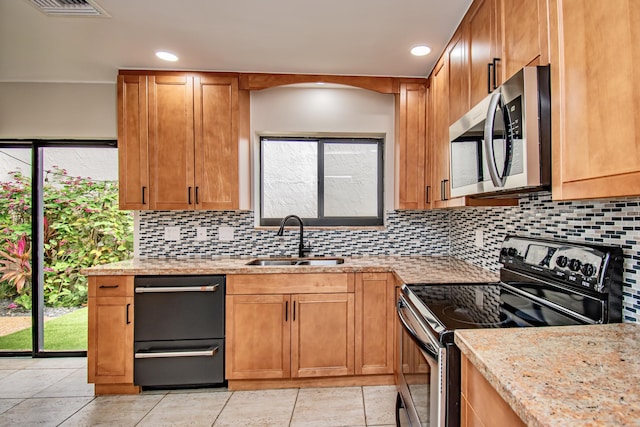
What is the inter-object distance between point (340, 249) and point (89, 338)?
1.96 m

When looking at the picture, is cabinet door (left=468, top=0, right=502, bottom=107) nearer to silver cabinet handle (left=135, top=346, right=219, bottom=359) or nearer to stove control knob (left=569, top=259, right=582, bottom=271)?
stove control knob (left=569, top=259, right=582, bottom=271)

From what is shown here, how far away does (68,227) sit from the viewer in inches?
109

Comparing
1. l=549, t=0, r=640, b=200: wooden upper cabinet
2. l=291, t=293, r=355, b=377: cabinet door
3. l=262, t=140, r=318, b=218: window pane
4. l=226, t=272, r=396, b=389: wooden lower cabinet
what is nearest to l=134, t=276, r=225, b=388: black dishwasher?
l=226, t=272, r=396, b=389: wooden lower cabinet

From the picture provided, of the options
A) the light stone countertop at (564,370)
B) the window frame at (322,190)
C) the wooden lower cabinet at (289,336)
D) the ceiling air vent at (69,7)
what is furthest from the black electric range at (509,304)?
the ceiling air vent at (69,7)

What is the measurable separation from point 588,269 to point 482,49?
42.9 inches

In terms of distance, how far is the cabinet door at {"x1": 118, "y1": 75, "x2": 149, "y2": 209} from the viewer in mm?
2354

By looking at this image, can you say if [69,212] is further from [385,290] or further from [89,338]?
[385,290]

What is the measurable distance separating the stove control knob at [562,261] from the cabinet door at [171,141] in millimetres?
2306

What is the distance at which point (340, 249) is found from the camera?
272 cm

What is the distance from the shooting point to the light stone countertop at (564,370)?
556 mm

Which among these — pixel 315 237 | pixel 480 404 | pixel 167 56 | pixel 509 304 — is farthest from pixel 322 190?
pixel 480 404

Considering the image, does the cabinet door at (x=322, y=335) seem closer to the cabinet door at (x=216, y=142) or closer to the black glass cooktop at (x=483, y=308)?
the black glass cooktop at (x=483, y=308)

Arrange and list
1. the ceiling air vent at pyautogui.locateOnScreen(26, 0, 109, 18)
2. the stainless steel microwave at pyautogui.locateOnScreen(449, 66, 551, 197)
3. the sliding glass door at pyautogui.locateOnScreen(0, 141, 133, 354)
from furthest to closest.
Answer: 1. the sliding glass door at pyautogui.locateOnScreen(0, 141, 133, 354)
2. the ceiling air vent at pyautogui.locateOnScreen(26, 0, 109, 18)
3. the stainless steel microwave at pyautogui.locateOnScreen(449, 66, 551, 197)

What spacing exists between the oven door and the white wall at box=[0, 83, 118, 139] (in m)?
2.80
